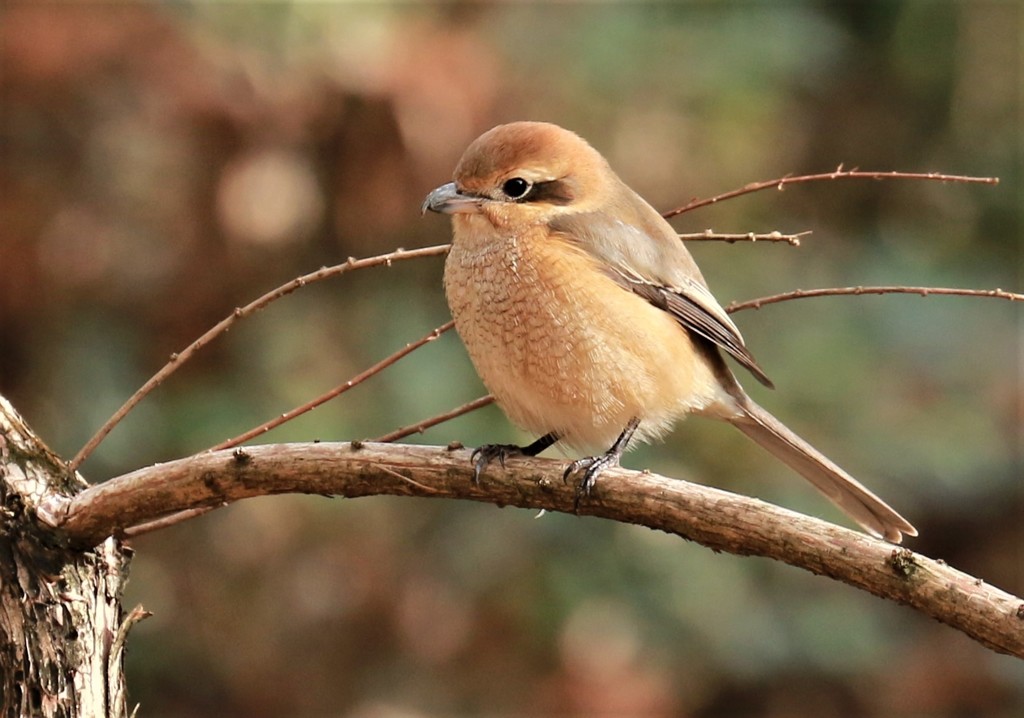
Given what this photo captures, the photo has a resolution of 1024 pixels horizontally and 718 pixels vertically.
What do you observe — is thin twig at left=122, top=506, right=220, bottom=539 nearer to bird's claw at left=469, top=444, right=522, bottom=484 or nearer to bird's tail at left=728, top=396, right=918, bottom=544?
bird's claw at left=469, top=444, right=522, bottom=484

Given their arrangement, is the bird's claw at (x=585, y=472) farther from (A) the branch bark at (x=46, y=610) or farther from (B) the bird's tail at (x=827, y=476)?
(A) the branch bark at (x=46, y=610)

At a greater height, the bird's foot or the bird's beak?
the bird's beak

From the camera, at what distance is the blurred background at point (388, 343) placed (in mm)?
5273

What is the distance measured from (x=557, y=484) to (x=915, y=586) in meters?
0.77

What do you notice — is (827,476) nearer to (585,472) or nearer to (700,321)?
(700,321)

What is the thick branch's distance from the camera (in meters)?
2.30

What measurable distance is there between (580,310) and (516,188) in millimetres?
412

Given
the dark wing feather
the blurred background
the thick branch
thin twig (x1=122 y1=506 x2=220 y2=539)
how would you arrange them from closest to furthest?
the thick branch
thin twig (x1=122 y1=506 x2=220 y2=539)
the dark wing feather
the blurred background

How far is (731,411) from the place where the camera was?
3705 mm

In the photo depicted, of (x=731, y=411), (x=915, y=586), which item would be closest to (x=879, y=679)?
(x=731, y=411)

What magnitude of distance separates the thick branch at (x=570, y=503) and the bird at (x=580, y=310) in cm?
32

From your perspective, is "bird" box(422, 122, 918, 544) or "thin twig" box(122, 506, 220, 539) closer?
"thin twig" box(122, 506, 220, 539)

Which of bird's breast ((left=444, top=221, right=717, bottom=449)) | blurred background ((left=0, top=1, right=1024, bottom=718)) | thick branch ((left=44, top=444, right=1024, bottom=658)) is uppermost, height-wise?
blurred background ((left=0, top=1, right=1024, bottom=718))

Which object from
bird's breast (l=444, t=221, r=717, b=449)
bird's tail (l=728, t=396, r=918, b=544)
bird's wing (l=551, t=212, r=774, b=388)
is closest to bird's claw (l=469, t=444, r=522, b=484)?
bird's breast (l=444, t=221, r=717, b=449)
